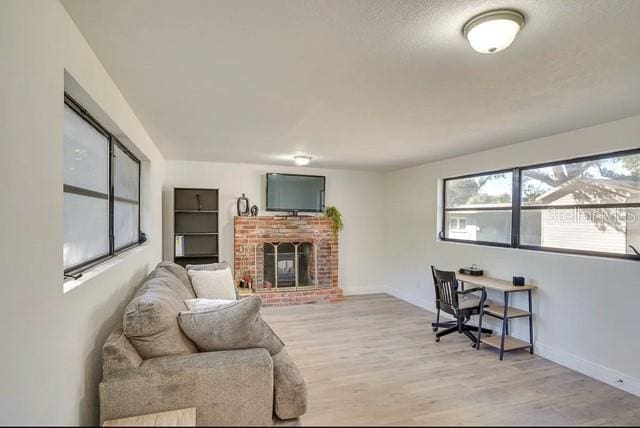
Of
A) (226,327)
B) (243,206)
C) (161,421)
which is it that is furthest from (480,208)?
(161,421)

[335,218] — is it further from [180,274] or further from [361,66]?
[361,66]

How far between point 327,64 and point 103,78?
131 cm

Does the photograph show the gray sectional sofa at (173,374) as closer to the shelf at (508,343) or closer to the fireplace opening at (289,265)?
the shelf at (508,343)

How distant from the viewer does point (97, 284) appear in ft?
6.37

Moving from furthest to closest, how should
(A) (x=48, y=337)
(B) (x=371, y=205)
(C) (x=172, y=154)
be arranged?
(B) (x=371, y=205) → (C) (x=172, y=154) → (A) (x=48, y=337)

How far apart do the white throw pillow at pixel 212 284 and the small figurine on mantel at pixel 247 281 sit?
1.78 m

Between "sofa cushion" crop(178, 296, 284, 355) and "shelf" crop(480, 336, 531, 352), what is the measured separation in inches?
109

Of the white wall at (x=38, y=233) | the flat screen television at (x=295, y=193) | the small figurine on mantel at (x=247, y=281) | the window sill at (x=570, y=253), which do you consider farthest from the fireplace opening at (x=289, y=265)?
the white wall at (x=38, y=233)

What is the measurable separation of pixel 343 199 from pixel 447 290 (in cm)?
283

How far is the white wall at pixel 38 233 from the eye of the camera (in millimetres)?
1107

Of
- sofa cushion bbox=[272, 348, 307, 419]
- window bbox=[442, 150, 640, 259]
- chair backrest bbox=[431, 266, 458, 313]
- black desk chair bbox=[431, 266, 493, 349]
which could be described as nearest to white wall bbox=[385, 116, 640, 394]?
window bbox=[442, 150, 640, 259]

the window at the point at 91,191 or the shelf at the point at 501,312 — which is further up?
the window at the point at 91,191

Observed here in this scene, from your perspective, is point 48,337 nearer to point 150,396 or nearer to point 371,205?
point 150,396

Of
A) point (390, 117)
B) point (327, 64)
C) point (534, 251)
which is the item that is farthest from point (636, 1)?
point (534, 251)
